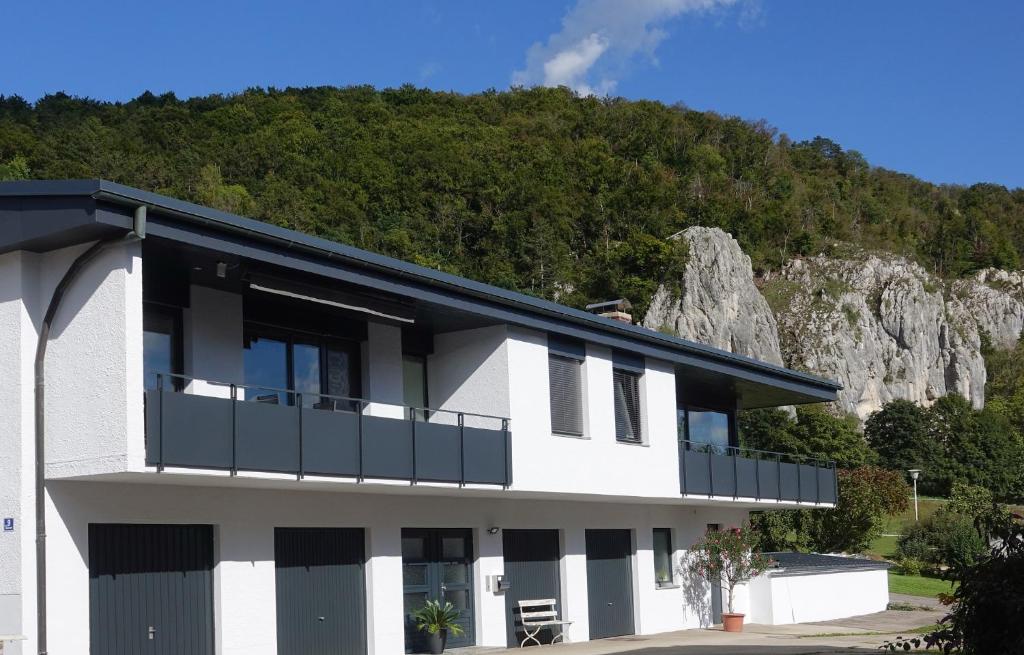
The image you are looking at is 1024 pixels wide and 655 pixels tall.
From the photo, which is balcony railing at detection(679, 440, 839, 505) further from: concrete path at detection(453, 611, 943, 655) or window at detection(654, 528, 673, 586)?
concrete path at detection(453, 611, 943, 655)

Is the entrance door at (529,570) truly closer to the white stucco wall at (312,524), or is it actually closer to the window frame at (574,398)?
the white stucco wall at (312,524)

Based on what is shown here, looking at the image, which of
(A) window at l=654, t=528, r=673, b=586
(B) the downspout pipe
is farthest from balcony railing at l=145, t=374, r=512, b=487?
(A) window at l=654, t=528, r=673, b=586

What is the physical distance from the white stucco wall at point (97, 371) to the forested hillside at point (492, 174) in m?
46.8

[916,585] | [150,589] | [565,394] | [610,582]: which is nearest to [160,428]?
[150,589]

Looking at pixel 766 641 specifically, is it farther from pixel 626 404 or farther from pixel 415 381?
pixel 415 381

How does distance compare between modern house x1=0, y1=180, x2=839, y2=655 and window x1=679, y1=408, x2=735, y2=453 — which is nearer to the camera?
modern house x1=0, y1=180, x2=839, y2=655

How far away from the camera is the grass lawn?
3825 centimetres

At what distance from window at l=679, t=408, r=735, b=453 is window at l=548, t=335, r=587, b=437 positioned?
19.0 feet

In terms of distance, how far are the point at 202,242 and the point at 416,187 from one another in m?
74.1

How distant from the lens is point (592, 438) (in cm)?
2186

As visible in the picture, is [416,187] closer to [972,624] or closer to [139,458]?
[139,458]

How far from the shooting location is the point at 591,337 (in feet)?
72.0

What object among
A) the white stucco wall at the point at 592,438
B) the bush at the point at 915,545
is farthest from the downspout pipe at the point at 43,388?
the bush at the point at 915,545

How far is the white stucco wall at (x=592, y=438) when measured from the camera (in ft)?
66.6
